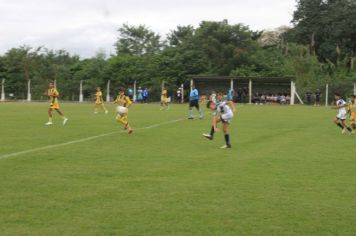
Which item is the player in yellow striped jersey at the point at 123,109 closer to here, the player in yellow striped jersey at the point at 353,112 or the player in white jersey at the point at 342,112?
the player in white jersey at the point at 342,112

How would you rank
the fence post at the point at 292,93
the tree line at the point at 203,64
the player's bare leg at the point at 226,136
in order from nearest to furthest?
1. the player's bare leg at the point at 226,136
2. the fence post at the point at 292,93
3. the tree line at the point at 203,64

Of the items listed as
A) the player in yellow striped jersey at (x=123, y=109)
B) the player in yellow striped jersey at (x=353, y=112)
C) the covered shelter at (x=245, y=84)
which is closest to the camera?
the player in yellow striped jersey at (x=123, y=109)

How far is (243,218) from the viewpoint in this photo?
739 centimetres

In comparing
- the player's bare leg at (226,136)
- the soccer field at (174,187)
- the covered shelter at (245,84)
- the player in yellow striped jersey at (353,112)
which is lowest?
the soccer field at (174,187)

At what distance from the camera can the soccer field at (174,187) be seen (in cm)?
704

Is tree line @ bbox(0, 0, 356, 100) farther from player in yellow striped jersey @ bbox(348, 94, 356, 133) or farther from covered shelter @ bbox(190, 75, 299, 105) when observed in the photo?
player in yellow striped jersey @ bbox(348, 94, 356, 133)

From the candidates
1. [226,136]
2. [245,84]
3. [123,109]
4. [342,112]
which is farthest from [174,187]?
[245,84]

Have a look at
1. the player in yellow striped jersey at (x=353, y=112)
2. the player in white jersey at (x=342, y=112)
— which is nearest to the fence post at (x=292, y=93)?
the player in yellow striped jersey at (x=353, y=112)

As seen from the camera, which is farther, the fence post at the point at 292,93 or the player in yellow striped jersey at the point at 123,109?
the fence post at the point at 292,93

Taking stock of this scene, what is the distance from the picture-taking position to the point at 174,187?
9.46m

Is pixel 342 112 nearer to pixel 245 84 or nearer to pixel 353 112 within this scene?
pixel 353 112

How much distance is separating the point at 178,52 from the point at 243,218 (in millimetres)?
59957

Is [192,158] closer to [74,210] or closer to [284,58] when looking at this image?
[74,210]

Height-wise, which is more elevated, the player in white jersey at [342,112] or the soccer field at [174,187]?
the player in white jersey at [342,112]
